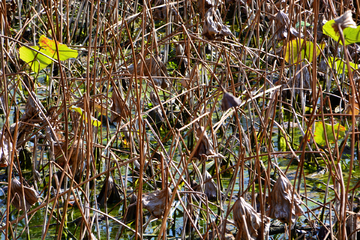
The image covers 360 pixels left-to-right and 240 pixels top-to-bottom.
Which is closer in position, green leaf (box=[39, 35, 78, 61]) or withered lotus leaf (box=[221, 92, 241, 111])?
withered lotus leaf (box=[221, 92, 241, 111])

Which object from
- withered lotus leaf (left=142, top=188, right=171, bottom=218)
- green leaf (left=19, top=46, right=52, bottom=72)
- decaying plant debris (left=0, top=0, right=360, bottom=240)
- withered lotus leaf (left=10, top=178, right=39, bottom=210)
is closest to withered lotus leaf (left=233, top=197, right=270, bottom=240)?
decaying plant debris (left=0, top=0, right=360, bottom=240)

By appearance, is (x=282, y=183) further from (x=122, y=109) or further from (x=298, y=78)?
(x=298, y=78)

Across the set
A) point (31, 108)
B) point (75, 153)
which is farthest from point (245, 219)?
point (31, 108)

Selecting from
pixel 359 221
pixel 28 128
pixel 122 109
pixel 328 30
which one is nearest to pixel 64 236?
pixel 28 128

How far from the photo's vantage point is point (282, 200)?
0.99m

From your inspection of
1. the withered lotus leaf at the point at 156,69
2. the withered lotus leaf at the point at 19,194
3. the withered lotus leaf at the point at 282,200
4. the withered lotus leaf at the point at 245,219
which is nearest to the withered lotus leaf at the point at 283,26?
the withered lotus leaf at the point at 156,69

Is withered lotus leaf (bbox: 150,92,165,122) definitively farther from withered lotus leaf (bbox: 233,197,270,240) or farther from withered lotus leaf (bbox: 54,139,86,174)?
withered lotus leaf (bbox: 233,197,270,240)

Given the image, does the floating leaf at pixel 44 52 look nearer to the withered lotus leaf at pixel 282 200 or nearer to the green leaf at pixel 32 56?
the green leaf at pixel 32 56

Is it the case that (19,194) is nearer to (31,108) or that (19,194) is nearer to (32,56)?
(31,108)

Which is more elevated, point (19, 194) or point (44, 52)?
point (44, 52)

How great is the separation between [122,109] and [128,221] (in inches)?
16.0

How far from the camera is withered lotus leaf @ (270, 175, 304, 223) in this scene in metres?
0.97

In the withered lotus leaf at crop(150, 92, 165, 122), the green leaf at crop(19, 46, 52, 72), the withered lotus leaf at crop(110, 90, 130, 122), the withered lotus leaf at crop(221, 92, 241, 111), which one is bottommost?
the withered lotus leaf at crop(150, 92, 165, 122)

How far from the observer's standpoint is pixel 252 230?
913 mm
